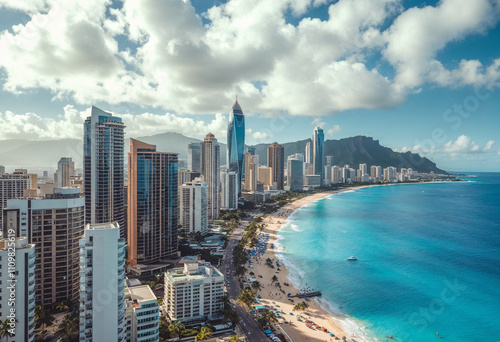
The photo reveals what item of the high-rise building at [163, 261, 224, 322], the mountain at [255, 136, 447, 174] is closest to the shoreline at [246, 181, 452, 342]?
the high-rise building at [163, 261, 224, 322]

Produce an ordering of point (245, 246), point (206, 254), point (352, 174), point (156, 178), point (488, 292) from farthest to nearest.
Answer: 1. point (352, 174)
2. point (245, 246)
3. point (206, 254)
4. point (156, 178)
5. point (488, 292)

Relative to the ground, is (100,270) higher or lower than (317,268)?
higher

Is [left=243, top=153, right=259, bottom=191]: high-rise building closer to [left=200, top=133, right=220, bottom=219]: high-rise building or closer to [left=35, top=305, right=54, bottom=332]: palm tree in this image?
[left=200, top=133, right=220, bottom=219]: high-rise building

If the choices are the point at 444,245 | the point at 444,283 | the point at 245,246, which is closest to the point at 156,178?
the point at 245,246

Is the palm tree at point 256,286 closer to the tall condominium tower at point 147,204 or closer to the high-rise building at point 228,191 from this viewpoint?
the tall condominium tower at point 147,204

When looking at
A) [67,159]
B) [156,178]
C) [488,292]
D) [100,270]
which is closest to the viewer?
[100,270]

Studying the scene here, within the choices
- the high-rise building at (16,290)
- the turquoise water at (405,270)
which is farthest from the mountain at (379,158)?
the high-rise building at (16,290)

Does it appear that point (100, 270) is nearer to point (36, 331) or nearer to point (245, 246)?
point (36, 331)
